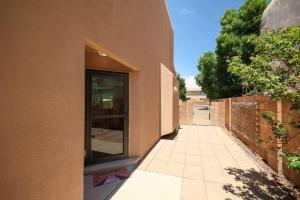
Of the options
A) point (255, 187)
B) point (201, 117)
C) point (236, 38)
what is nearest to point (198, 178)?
point (255, 187)

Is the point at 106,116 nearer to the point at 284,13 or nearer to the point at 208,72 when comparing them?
the point at 284,13

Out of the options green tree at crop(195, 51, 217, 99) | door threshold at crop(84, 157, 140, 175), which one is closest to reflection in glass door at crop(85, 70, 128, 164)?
door threshold at crop(84, 157, 140, 175)

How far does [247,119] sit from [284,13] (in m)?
5.76

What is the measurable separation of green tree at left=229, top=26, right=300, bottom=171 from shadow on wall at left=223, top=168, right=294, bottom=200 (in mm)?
958

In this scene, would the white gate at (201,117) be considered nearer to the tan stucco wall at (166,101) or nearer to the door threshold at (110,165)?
the tan stucco wall at (166,101)

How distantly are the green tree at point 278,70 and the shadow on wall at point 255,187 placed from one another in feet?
3.14

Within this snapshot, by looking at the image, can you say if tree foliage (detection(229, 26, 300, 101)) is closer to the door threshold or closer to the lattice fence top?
the lattice fence top

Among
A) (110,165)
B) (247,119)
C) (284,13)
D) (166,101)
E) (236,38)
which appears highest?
(236,38)

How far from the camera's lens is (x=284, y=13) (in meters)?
6.92

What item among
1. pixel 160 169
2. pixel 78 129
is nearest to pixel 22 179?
pixel 78 129

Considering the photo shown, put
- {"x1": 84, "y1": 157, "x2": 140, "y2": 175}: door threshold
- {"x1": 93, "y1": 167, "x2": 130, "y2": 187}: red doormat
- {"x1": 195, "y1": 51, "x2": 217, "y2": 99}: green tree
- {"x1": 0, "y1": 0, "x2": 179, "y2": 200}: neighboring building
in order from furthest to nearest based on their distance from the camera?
{"x1": 195, "y1": 51, "x2": 217, "y2": 99}: green tree
{"x1": 84, "y1": 157, "x2": 140, "y2": 175}: door threshold
{"x1": 93, "y1": 167, "x2": 130, "y2": 187}: red doormat
{"x1": 0, "y1": 0, "x2": 179, "y2": 200}: neighboring building

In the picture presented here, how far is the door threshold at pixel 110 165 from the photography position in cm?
325

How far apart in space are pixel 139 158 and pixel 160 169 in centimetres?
67

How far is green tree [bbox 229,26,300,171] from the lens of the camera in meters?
2.37
